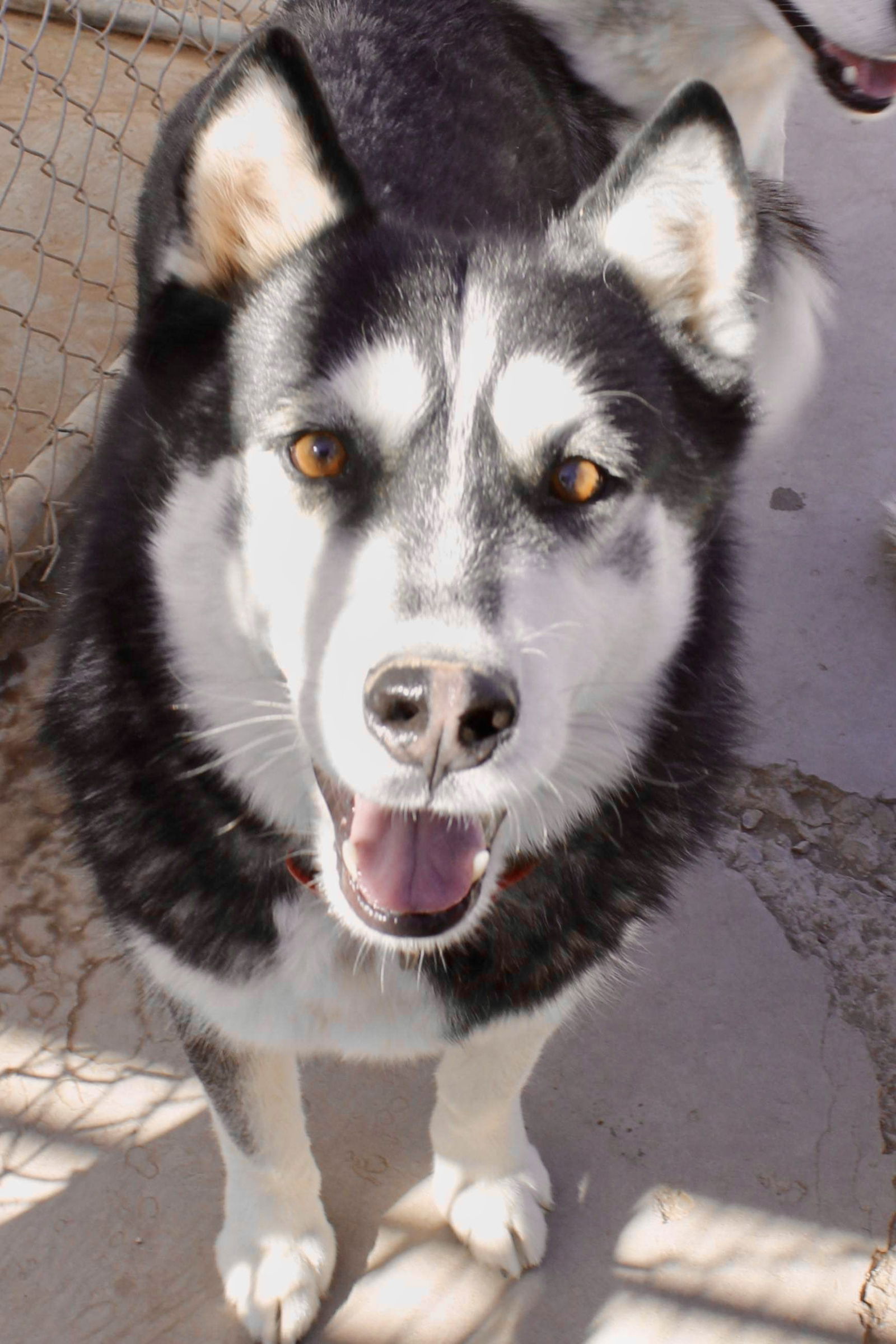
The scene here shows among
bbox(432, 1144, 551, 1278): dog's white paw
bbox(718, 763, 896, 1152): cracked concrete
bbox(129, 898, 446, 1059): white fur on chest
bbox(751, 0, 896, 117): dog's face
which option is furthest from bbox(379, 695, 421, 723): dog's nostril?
bbox(751, 0, 896, 117): dog's face

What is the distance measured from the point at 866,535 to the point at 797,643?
17.6 inches

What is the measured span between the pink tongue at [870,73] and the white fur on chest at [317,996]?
7.60 feet

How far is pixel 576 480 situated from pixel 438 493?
19 cm

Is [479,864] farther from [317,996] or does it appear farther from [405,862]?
[317,996]

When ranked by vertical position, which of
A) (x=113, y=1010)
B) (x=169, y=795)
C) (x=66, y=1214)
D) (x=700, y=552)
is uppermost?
(x=700, y=552)

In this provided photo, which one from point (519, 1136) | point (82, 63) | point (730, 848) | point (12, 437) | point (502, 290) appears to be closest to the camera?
point (502, 290)

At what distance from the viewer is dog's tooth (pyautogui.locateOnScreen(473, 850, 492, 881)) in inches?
62.9

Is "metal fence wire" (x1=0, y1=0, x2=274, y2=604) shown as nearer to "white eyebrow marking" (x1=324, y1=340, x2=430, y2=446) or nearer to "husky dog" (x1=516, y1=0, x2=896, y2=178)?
"husky dog" (x1=516, y1=0, x2=896, y2=178)

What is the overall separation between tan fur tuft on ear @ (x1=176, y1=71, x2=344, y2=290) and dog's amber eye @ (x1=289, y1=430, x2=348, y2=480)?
0.32 m

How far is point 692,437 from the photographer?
66.9 inches

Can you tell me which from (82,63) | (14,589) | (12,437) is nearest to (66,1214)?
(14,589)

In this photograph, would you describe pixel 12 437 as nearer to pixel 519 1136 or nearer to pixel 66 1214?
pixel 66 1214

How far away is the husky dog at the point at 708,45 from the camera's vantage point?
9.18 feet

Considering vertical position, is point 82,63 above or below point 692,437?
above
